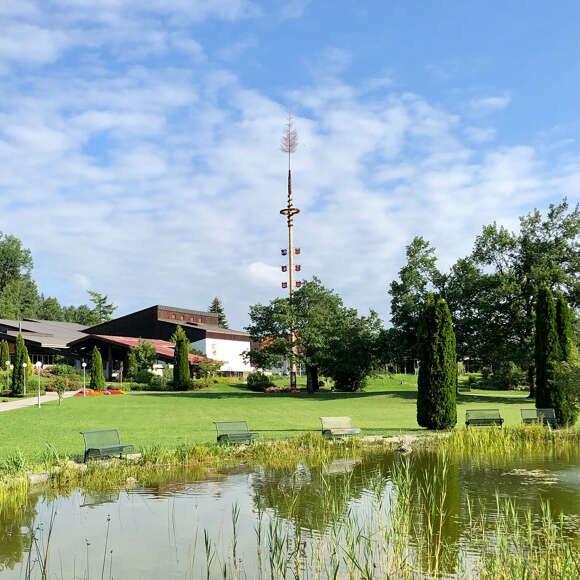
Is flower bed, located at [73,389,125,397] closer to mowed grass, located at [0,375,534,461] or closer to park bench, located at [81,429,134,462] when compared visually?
mowed grass, located at [0,375,534,461]

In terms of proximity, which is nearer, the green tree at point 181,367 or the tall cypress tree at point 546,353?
the tall cypress tree at point 546,353

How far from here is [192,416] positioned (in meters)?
25.2

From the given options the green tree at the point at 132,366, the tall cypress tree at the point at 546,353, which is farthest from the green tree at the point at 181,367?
the tall cypress tree at the point at 546,353

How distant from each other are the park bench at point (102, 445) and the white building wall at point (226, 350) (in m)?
45.8

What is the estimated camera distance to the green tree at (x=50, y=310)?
109 m

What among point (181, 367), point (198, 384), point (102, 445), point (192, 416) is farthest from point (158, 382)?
point (102, 445)

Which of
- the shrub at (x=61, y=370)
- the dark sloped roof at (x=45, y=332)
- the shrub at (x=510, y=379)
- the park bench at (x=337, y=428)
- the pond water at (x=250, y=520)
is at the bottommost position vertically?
the shrub at (x=510, y=379)

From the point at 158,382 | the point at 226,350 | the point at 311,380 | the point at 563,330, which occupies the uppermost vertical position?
the point at 563,330

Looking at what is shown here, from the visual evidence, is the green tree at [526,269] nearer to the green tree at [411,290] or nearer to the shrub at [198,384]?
the green tree at [411,290]

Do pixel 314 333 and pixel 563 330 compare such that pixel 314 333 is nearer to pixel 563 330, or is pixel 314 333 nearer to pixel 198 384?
pixel 198 384

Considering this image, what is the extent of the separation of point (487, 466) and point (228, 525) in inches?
280

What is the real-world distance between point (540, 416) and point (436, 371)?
373cm

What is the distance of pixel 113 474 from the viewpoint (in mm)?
11555

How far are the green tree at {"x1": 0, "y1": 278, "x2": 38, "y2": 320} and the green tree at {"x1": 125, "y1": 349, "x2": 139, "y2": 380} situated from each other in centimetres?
4370
